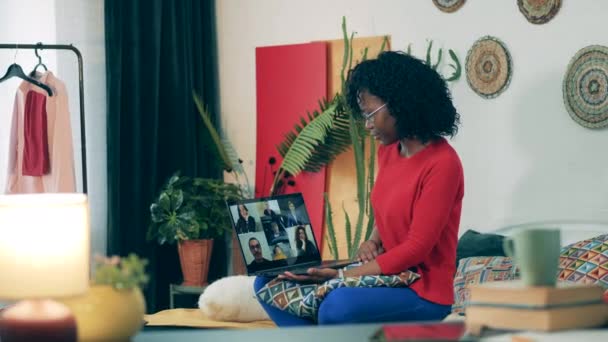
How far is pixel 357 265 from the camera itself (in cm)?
281

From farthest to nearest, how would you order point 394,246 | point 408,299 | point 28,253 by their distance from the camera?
1. point 394,246
2. point 408,299
3. point 28,253

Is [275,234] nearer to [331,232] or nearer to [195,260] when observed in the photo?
[331,232]

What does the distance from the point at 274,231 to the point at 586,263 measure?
96 cm

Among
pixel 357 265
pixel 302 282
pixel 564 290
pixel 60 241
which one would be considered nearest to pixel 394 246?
pixel 357 265

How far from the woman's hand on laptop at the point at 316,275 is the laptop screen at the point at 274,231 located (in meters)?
0.15

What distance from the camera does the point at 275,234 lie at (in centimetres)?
295

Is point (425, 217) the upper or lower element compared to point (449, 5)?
lower

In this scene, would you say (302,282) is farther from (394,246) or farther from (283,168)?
(283,168)

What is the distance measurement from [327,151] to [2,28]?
1.71m

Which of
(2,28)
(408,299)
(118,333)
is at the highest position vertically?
(2,28)

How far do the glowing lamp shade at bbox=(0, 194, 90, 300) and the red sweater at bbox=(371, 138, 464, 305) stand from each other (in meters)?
1.37

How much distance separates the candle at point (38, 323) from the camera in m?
1.43

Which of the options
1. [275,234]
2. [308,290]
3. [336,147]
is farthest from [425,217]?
[336,147]

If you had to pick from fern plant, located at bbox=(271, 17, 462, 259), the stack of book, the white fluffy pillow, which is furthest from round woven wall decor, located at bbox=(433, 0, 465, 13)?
the stack of book
